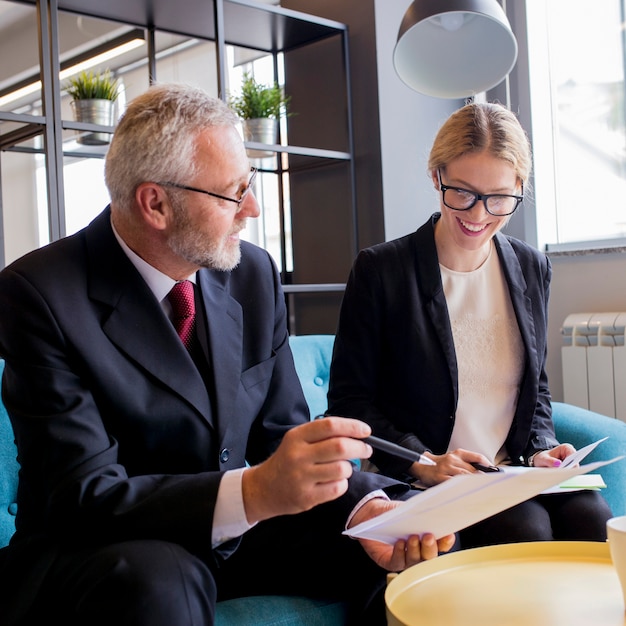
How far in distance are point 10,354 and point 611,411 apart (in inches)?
91.8

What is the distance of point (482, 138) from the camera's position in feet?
5.92

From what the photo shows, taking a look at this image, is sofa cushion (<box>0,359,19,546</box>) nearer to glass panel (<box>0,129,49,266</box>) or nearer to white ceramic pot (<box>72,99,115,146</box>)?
glass panel (<box>0,129,49,266</box>)

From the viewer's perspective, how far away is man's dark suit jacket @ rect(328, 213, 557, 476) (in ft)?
5.98

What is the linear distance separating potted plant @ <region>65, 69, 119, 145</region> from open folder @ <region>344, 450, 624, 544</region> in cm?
219

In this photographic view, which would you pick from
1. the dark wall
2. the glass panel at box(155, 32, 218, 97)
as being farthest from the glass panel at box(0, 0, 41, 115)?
the dark wall

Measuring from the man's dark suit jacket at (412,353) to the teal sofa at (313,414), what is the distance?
0.13 meters

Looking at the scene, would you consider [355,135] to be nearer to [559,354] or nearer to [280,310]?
[559,354]

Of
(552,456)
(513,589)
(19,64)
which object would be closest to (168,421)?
(513,589)

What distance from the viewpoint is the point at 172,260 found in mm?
1469

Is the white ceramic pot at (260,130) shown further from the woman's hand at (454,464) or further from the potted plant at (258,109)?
the woman's hand at (454,464)

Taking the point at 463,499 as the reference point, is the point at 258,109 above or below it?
above

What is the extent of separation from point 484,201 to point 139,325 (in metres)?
0.82

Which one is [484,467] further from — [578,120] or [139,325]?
[578,120]

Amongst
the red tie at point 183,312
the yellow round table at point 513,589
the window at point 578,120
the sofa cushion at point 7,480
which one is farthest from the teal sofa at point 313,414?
the window at point 578,120
